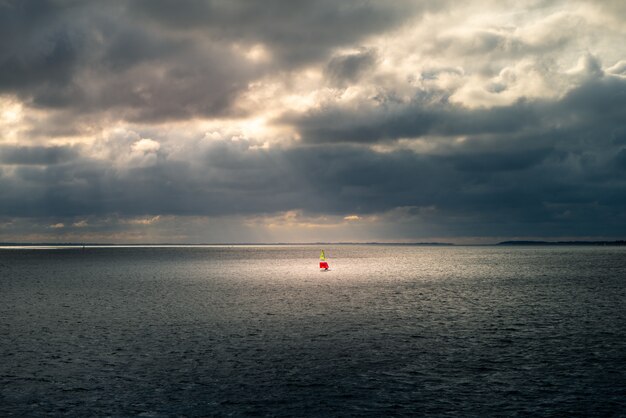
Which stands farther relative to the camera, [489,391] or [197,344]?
[197,344]

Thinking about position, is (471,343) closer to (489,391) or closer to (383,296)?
(489,391)

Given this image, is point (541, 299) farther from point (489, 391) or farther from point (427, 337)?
point (489, 391)

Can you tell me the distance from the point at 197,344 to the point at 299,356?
8510 mm

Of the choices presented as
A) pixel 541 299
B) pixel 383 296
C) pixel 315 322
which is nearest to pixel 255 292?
pixel 383 296

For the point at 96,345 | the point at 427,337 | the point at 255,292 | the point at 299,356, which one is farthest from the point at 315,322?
the point at 255,292

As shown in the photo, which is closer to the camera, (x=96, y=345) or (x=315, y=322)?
(x=96, y=345)

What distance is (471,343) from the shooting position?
120ft

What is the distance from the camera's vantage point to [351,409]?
22.4 m

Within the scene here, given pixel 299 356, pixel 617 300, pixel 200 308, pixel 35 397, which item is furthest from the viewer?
pixel 617 300

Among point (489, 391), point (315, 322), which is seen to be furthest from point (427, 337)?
point (489, 391)

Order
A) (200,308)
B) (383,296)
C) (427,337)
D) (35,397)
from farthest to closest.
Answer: (383,296) < (200,308) < (427,337) < (35,397)

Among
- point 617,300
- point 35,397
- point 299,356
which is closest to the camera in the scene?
point 35,397

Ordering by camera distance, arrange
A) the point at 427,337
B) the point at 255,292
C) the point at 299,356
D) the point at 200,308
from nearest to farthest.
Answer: the point at 299,356 < the point at 427,337 < the point at 200,308 < the point at 255,292

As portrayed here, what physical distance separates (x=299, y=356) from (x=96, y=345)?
14917mm
